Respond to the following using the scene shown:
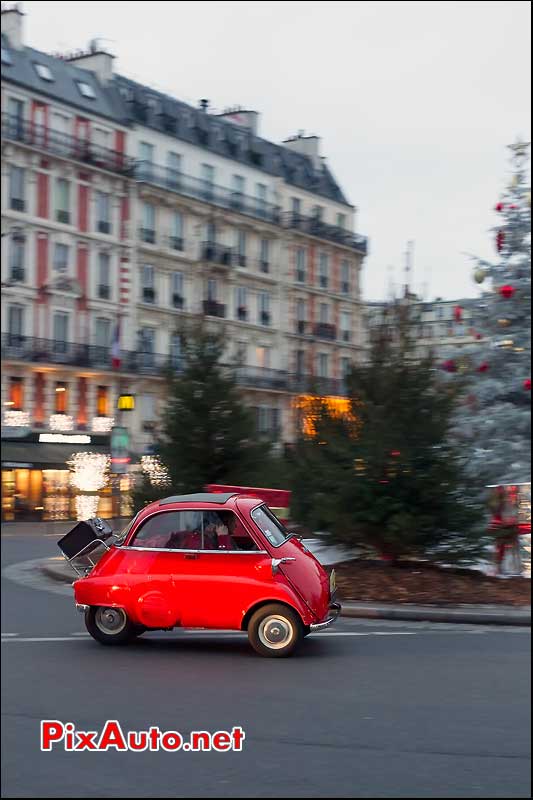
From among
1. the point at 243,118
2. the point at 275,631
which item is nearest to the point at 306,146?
the point at 243,118

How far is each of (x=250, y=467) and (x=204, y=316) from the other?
942 mm

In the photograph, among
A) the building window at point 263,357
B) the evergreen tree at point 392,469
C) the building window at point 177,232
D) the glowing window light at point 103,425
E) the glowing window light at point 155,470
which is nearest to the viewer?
the glowing window light at point 155,470

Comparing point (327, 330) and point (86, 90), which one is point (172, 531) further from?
point (86, 90)

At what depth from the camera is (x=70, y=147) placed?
222 inches

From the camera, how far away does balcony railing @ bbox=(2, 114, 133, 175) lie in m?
5.06

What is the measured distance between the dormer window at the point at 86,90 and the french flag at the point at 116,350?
91cm

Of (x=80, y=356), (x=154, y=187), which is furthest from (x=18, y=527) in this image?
(x=80, y=356)

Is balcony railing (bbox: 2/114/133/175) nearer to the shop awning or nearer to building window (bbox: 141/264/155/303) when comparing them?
building window (bbox: 141/264/155/303)

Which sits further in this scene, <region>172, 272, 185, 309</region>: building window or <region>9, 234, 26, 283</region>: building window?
<region>172, 272, 185, 309</region>: building window

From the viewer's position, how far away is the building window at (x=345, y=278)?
5.15m

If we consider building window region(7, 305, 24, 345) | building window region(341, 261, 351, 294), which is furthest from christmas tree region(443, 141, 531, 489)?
building window region(7, 305, 24, 345)

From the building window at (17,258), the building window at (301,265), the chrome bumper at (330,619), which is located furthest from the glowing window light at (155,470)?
the building window at (301,265)

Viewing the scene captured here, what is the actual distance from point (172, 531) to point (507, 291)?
7.42 feet

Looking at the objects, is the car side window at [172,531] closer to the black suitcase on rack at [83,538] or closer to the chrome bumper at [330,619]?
the black suitcase on rack at [83,538]
